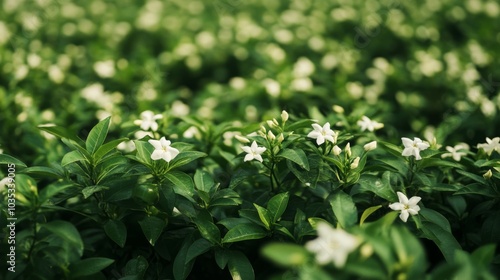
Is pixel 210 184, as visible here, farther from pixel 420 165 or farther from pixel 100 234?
pixel 420 165

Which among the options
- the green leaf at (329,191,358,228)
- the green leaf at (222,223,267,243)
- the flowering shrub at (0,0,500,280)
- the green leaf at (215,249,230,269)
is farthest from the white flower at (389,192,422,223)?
the green leaf at (215,249,230,269)

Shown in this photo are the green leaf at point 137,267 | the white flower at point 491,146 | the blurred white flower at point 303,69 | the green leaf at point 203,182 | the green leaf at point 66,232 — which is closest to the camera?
the green leaf at point 66,232

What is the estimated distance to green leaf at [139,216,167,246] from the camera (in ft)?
6.18

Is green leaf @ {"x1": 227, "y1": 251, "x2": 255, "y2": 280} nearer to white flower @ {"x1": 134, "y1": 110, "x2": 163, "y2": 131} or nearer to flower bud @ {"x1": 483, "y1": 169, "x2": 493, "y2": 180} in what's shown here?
white flower @ {"x1": 134, "y1": 110, "x2": 163, "y2": 131}

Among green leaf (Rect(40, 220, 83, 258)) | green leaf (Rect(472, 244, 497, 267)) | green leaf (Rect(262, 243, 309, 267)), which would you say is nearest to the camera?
green leaf (Rect(262, 243, 309, 267))

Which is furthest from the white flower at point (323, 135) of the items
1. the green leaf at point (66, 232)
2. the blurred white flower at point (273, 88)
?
the blurred white flower at point (273, 88)

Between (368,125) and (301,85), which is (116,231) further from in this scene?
(301,85)

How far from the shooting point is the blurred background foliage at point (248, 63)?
325cm

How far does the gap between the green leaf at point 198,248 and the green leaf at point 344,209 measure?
52 cm

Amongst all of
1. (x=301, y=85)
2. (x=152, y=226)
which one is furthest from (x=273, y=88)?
(x=152, y=226)

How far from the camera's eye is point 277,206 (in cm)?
191

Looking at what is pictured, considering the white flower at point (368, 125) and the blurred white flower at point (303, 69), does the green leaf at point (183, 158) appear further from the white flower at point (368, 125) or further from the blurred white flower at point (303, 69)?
the blurred white flower at point (303, 69)

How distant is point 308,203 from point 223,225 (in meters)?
0.42

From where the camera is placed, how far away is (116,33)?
4668 mm
